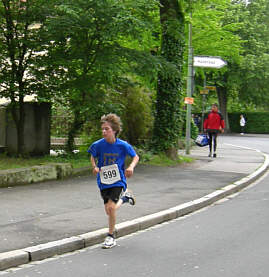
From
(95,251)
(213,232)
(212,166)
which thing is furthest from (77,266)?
(212,166)

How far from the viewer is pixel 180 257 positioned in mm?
6113

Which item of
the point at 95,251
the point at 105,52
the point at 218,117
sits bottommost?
the point at 95,251

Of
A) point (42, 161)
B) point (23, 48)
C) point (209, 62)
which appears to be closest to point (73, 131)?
point (42, 161)

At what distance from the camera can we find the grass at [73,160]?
12.5 metres

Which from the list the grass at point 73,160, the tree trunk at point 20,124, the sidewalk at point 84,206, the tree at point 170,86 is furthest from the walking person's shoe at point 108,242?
the tree at point 170,86

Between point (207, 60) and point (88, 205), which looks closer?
point (88, 205)

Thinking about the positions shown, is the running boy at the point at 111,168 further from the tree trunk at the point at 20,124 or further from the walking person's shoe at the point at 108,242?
the tree trunk at the point at 20,124

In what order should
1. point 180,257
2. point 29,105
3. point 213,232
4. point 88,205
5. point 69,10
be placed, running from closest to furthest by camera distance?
point 180,257 < point 213,232 < point 88,205 < point 69,10 < point 29,105

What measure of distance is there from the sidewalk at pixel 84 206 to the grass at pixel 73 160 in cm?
94

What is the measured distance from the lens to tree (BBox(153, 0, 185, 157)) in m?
16.3

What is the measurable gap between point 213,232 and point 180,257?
1.57m

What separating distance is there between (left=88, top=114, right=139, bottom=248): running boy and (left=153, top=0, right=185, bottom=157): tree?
31.6ft

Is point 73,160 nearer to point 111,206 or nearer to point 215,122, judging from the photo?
point 215,122

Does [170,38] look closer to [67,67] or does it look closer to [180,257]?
[67,67]
